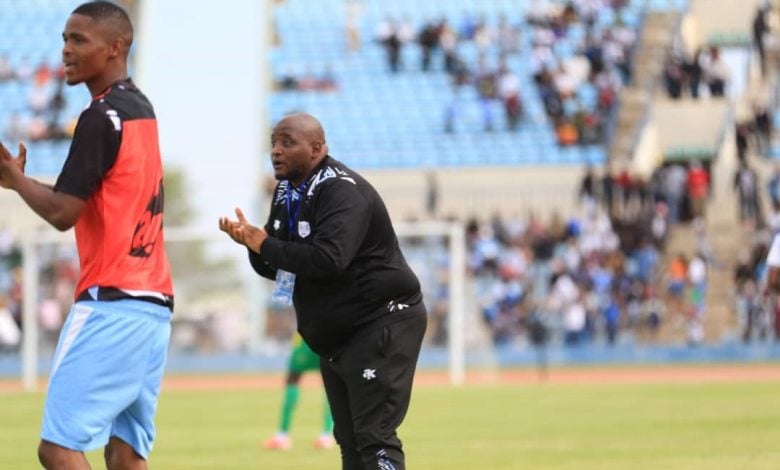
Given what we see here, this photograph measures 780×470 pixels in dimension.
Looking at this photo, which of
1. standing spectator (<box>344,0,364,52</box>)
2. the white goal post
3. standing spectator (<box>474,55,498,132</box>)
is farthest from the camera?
standing spectator (<box>344,0,364,52</box>)

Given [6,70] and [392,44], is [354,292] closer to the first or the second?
[392,44]

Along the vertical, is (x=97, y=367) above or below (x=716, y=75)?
below

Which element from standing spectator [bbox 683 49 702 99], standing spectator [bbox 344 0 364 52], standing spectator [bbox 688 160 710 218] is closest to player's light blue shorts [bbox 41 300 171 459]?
standing spectator [bbox 688 160 710 218]

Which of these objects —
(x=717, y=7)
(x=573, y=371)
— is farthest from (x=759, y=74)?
(x=573, y=371)

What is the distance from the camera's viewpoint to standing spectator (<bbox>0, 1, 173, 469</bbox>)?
22.5ft

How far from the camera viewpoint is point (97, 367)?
6.91 metres

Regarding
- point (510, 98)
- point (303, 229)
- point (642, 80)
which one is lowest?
point (303, 229)

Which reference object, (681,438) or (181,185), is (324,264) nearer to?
(681,438)

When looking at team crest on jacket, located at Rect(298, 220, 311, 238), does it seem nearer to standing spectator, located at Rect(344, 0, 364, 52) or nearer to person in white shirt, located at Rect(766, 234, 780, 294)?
person in white shirt, located at Rect(766, 234, 780, 294)

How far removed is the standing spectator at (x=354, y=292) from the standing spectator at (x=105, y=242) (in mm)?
954

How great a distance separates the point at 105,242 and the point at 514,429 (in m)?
10.7

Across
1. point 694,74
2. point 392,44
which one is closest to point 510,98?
point 392,44

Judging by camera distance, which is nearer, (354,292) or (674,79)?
(354,292)

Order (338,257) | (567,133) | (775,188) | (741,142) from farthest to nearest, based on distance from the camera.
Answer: (567,133), (741,142), (775,188), (338,257)
